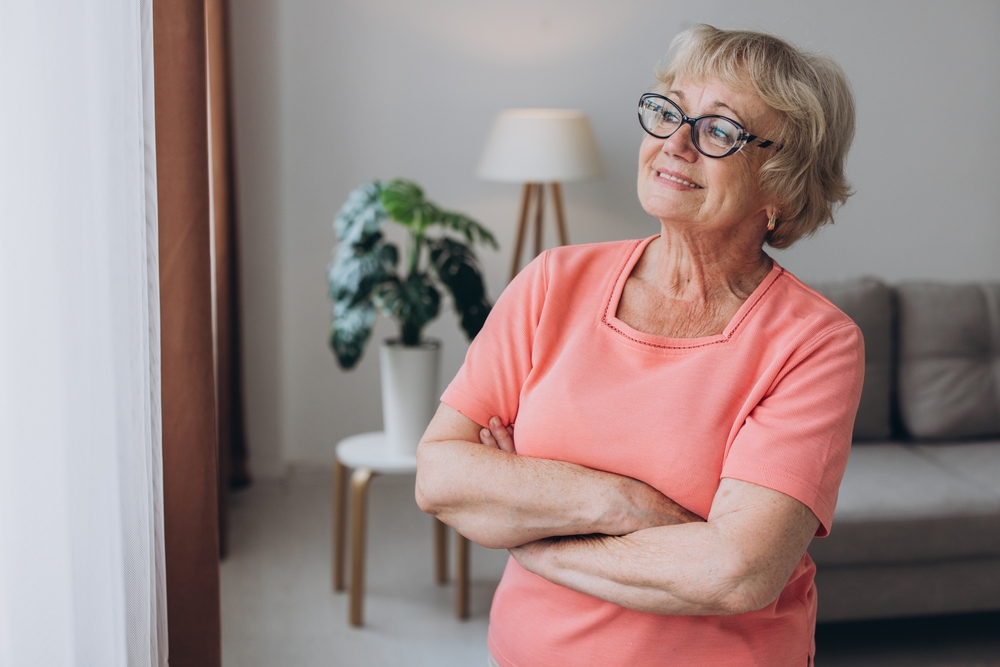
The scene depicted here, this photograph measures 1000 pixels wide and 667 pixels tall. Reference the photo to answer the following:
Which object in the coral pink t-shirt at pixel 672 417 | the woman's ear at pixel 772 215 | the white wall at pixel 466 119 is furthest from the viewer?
the white wall at pixel 466 119

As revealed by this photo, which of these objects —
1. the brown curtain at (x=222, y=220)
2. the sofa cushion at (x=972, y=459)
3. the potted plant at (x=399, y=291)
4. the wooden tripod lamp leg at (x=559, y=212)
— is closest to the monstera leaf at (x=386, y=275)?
the potted plant at (x=399, y=291)

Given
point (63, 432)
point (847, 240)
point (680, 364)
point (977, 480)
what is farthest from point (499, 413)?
point (847, 240)

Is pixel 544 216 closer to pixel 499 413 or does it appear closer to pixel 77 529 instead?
pixel 499 413

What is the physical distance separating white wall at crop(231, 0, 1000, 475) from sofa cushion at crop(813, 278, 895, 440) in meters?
0.89

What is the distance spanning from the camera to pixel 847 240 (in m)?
3.92

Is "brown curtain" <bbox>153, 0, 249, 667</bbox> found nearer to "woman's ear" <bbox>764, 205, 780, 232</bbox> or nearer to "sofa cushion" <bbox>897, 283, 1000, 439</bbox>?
"woman's ear" <bbox>764, 205, 780, 232</bbox>

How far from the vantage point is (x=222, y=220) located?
308cm

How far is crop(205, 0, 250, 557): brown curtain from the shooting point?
3010 mm

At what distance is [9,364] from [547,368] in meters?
0.66

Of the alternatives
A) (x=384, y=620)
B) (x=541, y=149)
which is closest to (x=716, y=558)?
(x=384, y=620)

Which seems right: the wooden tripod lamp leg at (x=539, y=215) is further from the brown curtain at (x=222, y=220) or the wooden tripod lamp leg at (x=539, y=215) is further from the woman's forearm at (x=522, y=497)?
the woman's forearm at (x=522, y=497)

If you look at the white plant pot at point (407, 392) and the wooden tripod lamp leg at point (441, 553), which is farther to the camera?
the wooden tripod lamp leg at point (441, 553)

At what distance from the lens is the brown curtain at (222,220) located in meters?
3.01

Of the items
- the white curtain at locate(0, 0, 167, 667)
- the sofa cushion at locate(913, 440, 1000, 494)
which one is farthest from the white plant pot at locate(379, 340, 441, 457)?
the sofa cushion at locate(913, 440, 1000, 494)
